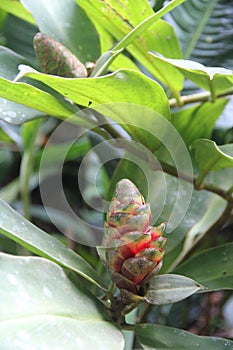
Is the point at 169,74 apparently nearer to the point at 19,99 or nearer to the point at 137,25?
the point at 137,25

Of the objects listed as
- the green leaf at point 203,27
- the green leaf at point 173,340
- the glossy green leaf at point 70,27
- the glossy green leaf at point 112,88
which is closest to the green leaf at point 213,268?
the green leaf at point 173,340

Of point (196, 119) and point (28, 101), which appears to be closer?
point (28, 101)

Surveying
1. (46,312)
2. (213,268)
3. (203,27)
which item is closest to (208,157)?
(213,268)

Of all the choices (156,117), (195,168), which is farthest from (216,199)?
(156,117)

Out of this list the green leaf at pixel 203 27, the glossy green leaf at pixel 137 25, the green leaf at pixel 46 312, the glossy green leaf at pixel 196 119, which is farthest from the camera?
the green leaf at pixel 203 27

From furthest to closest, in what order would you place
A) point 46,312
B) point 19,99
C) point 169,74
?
1. point 169,74
2. point 19,99
3. point 46,312

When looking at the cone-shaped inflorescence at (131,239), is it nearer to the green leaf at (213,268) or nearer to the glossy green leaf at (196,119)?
the green leaf at (213,268)

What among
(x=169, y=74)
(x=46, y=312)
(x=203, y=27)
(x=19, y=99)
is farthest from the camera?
(x=203, y=27)
